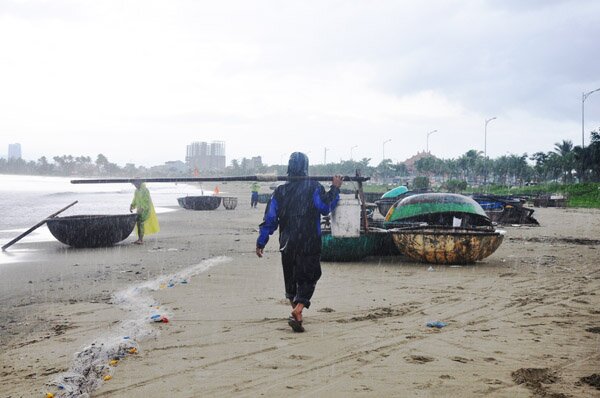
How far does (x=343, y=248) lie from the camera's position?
451 inches

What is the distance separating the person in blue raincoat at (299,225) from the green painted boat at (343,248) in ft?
16.6

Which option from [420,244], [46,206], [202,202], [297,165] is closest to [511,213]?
[420,244]

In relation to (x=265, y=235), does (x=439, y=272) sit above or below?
below

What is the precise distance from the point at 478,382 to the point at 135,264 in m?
8.84

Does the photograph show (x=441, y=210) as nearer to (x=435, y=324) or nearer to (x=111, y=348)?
(x=435, y=324)

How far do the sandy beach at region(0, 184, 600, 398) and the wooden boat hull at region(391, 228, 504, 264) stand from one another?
245mm

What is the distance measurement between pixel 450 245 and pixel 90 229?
9.10 meters

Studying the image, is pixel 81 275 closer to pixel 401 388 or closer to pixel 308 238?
pixel 308 238

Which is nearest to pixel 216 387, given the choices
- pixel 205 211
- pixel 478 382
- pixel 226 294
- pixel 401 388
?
pixel 401 388

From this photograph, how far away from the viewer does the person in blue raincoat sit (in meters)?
6.19

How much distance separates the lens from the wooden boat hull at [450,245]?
35.6 feet

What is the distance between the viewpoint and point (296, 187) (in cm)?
638

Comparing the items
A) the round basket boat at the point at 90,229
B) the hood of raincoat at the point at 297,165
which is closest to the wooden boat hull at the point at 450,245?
the hood of raincoat at the point at 297,165

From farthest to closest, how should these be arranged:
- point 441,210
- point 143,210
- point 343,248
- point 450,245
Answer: point 143,210, point 441,210, point 343,248, point 450,245
